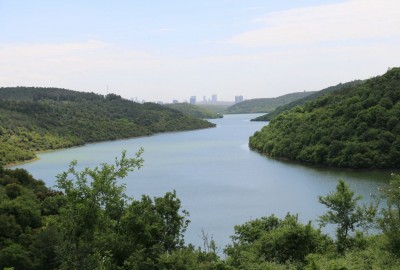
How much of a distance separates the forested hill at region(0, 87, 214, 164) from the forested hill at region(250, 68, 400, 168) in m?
36.2

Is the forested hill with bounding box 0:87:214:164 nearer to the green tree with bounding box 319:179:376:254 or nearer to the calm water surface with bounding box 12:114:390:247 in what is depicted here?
the calm water surface with bounding box 12:114:390:247

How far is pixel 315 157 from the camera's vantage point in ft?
164

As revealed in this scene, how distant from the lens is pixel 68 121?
10031cm

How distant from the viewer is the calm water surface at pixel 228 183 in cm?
2928

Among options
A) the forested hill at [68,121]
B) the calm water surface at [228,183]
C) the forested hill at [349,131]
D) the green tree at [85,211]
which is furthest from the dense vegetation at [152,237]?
the forested hill at [68,121]

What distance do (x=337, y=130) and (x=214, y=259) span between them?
38.8m

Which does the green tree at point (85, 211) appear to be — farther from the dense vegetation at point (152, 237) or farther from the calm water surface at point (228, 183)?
the calm water surface at point (228, 183)

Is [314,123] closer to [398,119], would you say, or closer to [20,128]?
[398,119]

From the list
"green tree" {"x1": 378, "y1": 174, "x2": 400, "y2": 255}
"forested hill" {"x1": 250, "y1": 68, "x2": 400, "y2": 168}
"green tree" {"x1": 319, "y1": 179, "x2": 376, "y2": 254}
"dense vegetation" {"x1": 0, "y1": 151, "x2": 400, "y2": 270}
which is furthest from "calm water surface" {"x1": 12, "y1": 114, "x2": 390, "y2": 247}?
"green tree" {"x1": 378, "y1": 174, "x2": 400, "y2": 255}

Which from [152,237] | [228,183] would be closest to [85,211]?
[152,237]

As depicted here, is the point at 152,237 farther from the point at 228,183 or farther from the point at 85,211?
the point at 228,183

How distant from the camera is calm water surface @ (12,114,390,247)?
2928 cm

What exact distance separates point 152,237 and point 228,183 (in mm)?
25804

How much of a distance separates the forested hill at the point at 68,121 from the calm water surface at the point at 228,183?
40.1ft
